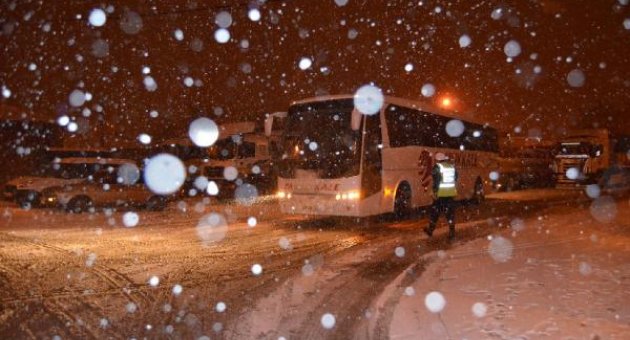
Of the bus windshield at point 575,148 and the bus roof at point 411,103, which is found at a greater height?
the bus roof at point 411,103

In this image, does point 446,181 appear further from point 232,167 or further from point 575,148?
point 575,148

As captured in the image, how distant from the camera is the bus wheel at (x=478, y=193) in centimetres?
2184

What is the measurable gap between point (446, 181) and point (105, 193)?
12259 mm

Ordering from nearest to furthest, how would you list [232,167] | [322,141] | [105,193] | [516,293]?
[516,293]
[322,141]
[105,193]
[232,167]

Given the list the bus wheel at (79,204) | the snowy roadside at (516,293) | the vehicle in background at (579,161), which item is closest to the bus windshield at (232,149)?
the bus wheel at (79,204)

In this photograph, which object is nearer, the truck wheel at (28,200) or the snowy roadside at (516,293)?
the snowy roadside at (516,293)

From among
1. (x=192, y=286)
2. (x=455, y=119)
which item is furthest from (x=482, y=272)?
(x=455, y=119)

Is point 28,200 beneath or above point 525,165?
beneath

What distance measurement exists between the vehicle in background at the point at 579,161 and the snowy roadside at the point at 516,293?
2283cm

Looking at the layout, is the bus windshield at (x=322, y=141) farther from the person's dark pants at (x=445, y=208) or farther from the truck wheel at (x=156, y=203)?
the truck wheel at (x=156, y=203)

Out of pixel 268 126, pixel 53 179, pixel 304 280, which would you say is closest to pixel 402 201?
pixel 268 126

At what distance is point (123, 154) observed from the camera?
32.1 metres

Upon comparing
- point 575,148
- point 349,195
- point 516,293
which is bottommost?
point 516,293

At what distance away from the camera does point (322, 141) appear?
13836 mm
